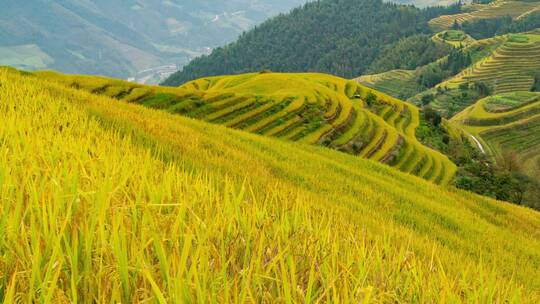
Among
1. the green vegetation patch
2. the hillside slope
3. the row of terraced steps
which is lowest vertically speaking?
the hillside slope

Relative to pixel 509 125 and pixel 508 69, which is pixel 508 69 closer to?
pixel 508 69

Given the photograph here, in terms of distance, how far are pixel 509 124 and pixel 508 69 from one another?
68.7m

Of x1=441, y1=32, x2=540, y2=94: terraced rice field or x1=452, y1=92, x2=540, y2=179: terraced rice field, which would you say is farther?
x1=441, y1=32, x2=540, y2=94: terraced rice field

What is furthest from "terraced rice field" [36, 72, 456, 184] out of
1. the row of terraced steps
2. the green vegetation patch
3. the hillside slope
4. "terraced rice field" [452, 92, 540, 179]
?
the row of terraced steps

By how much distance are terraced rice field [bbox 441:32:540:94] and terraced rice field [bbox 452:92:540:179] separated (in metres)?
29.4

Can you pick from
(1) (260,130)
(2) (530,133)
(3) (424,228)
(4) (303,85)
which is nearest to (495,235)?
(3) (424,228)

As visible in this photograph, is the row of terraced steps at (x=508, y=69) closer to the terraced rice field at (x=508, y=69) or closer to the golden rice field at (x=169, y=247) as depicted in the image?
the terraced rice field at (x=508, y=69)

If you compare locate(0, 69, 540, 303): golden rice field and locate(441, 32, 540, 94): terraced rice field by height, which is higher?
locate(441, 32, 540, 94): terraced rice field

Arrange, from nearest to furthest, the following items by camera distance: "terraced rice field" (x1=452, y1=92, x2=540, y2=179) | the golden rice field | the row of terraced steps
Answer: the golden rice field → "terraced rice field" (x1=452, y1=92, x2=540, y2=179) → the row of terraced steps

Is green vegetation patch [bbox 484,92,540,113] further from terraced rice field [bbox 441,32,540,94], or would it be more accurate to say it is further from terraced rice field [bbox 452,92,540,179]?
terraced rice field [bbox 441,32,540,94]

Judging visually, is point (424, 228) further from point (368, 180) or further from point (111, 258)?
point (111, 258)

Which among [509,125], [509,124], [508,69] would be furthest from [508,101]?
[508,69]

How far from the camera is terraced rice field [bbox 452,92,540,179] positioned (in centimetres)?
12131

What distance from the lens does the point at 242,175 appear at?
5.87 m
